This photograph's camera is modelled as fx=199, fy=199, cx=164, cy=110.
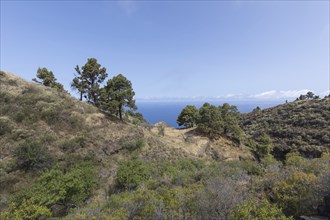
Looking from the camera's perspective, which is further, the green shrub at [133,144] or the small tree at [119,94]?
the small tree at [119,94]

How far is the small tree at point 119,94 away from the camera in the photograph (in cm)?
3164

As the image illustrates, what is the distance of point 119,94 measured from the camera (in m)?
31.5

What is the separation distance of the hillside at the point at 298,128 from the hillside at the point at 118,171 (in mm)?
3401

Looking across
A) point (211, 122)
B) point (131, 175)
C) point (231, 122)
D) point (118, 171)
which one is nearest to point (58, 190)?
point (118, 171)

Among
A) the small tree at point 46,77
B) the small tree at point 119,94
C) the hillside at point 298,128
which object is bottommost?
the hillside at point 298,128

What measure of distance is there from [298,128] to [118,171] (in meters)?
45.1

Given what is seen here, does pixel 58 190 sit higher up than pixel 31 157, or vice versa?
pixel 31 157

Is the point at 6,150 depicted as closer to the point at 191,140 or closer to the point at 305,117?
the point at 191,140

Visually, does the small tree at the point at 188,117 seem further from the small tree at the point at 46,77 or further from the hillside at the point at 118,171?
the small tree at the point at 46,77

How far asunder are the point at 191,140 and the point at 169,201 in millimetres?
26636

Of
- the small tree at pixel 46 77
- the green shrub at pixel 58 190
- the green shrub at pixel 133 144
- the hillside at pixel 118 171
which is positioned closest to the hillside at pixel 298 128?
the hillside at pixel 118 171

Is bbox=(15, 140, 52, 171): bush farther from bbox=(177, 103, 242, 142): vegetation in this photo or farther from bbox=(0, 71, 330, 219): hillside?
bbox=(177, 103, 242, 142): vegetation

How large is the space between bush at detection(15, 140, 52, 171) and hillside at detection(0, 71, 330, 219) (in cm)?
8

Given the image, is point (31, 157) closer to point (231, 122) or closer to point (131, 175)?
point (131, 175)
